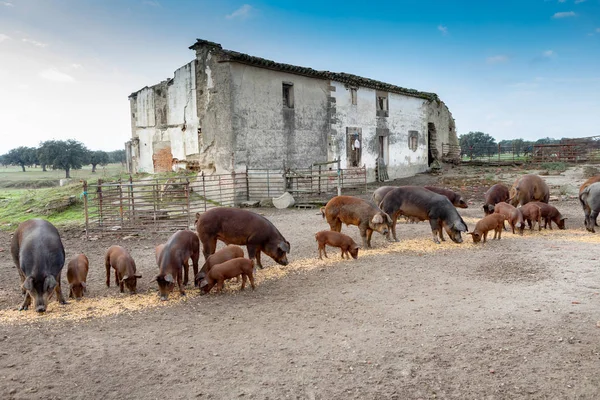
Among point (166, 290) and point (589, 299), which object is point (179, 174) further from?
point (589, 299)

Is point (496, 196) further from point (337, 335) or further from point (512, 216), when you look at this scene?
point (337, 335)

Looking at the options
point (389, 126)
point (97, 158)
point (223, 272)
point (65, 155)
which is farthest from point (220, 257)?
point (97, 158)

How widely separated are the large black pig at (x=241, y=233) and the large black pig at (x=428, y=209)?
337 centimetres

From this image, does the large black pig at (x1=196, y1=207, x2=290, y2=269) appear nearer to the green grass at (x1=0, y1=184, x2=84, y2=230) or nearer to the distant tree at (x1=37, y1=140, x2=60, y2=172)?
the green grass at (x1=0, y1=184, x2=84, y2=230)

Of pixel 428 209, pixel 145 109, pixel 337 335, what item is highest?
pixel 145 109

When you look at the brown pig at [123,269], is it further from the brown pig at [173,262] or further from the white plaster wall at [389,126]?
the white plaster wall at [389,126]

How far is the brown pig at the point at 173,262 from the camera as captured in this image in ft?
21.6

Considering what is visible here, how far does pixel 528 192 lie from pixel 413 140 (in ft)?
55.8

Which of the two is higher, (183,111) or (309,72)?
(309,72)

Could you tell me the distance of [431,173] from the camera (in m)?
30.0

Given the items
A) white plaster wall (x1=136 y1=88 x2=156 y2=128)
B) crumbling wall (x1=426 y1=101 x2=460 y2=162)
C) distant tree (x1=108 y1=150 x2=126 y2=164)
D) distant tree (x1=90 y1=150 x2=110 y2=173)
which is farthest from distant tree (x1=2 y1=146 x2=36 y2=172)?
crumbling wall (x1=426 y1=101 x2=460 y2=162)

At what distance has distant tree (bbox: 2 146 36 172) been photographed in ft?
216

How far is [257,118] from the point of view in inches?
754

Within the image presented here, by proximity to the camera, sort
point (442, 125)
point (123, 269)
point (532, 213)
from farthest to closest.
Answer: point (442, 125), point (532, 213), point (123, 269)
